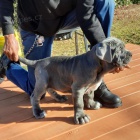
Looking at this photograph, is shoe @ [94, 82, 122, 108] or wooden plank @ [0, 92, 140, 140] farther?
shoe @ [94, 82, 122, 108]

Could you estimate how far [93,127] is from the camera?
257 cm

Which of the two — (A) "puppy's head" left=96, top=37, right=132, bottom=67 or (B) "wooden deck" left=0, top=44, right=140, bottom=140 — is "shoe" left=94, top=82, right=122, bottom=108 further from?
(A) "puppy's head" left=96, top=37, right=132, bottom=67

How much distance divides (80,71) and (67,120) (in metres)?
0.49

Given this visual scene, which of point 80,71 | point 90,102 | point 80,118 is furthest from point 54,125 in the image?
point 80,71

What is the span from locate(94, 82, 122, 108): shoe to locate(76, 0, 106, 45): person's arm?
50 cm

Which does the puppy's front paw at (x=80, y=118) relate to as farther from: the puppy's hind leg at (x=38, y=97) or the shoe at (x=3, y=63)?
the shoe at (x=3, y=63)

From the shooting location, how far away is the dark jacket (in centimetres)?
268

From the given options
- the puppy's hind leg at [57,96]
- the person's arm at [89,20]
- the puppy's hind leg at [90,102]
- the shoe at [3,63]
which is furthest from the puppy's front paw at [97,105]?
the shoe at [3,63]

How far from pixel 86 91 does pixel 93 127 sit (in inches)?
11.8

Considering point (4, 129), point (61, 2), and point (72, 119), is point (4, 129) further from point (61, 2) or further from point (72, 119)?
point (61, 2)

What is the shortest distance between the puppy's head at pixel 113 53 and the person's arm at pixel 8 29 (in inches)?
28.3

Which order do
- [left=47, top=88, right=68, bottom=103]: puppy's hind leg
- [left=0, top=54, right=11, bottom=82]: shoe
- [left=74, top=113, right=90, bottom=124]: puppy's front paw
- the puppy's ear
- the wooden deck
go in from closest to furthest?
the puppy's ear → the wooden deck → [left=74, top=113, right=90, bottom=124]: puppy's front paw → [left=47, top=88, right=68, bottom=103]: puppy's hind leg → [left=0, top=54, right=11, bottom=82]: shoe

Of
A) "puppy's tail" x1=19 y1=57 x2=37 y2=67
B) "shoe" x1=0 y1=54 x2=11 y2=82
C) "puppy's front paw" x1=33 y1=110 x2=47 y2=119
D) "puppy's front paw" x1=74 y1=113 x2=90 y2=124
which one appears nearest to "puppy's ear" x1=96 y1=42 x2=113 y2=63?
"puppy's front paw" x1=74 y1=113 x2=90 y2=124

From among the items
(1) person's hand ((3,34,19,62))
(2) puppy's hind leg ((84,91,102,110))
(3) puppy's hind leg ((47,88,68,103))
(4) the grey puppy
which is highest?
(1) person's hand ((3,34,19,62))
